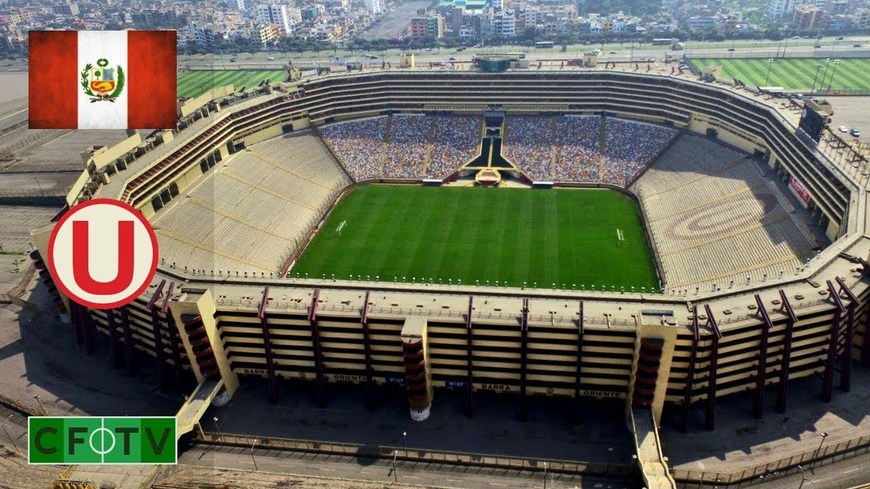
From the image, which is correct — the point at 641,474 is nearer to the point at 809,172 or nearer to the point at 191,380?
the point at 191,380

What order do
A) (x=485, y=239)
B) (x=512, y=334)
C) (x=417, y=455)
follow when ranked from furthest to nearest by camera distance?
(x=485, y=239) < (x=512, y=334) < (x=417, y=455)

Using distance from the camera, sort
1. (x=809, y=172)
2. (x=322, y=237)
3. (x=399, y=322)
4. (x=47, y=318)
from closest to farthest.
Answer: (x=399, y=322) → (x=47, y=318) → (x=809, y=172) → (x=322, y=237)

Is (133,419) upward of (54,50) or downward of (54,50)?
downward

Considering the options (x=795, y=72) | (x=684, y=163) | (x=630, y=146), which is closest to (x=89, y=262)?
(x=684, y=163)

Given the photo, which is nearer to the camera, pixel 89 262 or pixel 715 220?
pixel 89 262

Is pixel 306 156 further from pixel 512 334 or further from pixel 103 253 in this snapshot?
pixel 103 253

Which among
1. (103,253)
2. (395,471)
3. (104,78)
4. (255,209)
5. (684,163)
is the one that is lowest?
(395,471)

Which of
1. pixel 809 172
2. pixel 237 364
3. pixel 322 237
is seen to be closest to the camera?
pixel 237 364

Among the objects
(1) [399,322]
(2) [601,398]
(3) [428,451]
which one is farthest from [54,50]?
(2) [601,398]
